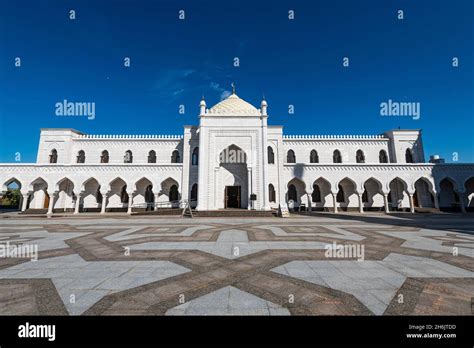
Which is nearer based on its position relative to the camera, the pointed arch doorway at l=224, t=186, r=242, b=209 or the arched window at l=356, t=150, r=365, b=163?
the pointed arch doorway at l=224, t=186, r=242, b=209

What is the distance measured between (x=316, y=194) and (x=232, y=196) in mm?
10077

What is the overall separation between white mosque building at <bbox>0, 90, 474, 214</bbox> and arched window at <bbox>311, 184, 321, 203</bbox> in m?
0.12

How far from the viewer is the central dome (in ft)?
77.4

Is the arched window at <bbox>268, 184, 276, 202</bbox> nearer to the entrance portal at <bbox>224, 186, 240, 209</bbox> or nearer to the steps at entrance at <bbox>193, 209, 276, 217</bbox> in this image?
the entrance portal at <bbox>224, 186, 240, 209</bbox>

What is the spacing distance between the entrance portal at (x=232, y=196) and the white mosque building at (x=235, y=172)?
114mm

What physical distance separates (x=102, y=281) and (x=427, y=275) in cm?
603

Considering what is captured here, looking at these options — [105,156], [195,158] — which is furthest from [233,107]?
[105,156]

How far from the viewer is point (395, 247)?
19.7 ft

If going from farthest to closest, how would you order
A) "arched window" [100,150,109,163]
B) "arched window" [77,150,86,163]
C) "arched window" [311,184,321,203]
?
"arched window" [100,150,109,163]
"arched window" [77,150,86,163]
"arched window" [311,184,321,203]

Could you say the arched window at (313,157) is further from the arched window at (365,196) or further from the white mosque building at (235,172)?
the arched window at (365,196)

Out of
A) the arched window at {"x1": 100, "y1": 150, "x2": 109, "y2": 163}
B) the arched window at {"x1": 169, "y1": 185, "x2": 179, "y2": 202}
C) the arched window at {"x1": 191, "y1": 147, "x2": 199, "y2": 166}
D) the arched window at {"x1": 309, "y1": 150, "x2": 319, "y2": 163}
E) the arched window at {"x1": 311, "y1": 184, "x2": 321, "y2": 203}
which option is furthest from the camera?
the arched window at {"x1": 309, "y1": 150, "x2": 319, "y2": 163}

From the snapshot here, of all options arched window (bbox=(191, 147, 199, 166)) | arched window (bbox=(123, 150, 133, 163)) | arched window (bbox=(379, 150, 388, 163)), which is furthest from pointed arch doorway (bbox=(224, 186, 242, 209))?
arched window (bbox=(379, 150, 388, 163))

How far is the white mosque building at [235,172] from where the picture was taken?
20.6 metres
